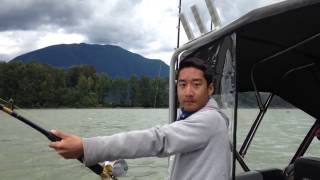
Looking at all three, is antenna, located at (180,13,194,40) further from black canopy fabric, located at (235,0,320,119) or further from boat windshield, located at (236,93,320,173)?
boat windshield, located at (236,93,320,173)

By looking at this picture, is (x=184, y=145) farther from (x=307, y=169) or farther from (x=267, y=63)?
(x=267, y=63)

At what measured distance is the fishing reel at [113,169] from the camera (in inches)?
126

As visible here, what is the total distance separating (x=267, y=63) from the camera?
6.07m

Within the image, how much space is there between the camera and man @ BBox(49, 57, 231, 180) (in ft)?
8.21

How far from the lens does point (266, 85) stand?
6.80m

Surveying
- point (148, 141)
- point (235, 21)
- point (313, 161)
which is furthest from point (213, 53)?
point (148, 141)

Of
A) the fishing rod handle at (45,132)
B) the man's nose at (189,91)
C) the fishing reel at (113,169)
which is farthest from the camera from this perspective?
the fishing reel at (113,169)

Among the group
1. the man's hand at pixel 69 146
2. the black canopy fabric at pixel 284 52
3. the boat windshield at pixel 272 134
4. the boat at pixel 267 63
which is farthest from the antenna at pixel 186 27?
the man's hand at pixel 69 146

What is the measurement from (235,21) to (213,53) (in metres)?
0.45

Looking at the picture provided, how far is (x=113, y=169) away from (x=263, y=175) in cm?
266

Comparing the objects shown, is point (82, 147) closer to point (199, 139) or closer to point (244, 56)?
point (199, 139)

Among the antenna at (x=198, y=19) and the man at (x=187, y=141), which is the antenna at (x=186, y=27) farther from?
the man at (x=187, y=141)

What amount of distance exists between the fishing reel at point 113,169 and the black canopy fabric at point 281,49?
1.34 metres

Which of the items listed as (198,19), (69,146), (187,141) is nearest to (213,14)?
(198,19)
